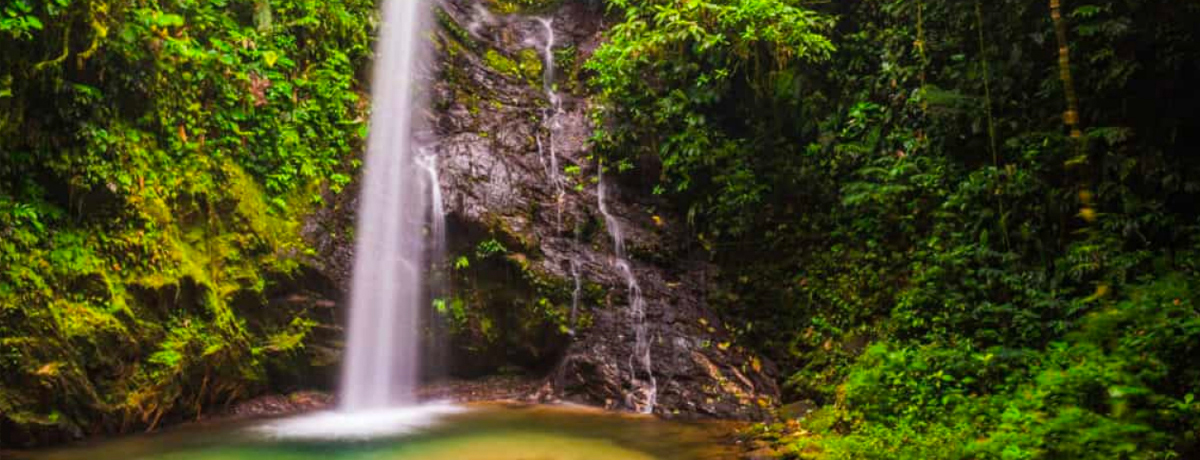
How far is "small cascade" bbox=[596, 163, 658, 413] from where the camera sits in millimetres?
7957

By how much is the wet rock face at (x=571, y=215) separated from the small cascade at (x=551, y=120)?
0.03m

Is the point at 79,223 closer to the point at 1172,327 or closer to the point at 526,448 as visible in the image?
the point at 526,448

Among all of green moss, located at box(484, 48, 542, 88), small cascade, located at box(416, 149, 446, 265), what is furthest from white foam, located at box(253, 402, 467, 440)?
green moss, located at box(484, 48, 542, 88)

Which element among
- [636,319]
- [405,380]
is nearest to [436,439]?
[405,380]

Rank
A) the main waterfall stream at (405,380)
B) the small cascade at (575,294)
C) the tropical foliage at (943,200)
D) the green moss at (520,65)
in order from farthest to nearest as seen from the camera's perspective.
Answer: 1. the green moss at (520,65)
2. the small cascade at (575,294)
3. the main waterfall stream at (405,380)
4. the tropical foliage at (943,200)

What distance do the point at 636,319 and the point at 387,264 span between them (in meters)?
3.17

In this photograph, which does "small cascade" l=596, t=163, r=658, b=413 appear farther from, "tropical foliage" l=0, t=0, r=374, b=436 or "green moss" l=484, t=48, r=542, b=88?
"tropical foliage" l=0, t=0, r=374, b=436

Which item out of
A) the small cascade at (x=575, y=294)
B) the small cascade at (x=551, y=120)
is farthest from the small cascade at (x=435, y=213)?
the small cascade at (x=575, y=294)

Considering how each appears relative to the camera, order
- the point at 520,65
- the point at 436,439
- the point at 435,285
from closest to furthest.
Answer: the point at 436,439
the point at 435,285
the point at 520,65

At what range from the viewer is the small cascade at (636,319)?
7957 millimetres

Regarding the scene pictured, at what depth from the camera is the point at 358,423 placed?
740cm

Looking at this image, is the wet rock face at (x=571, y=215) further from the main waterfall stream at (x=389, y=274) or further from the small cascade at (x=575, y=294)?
the main waterfall stream at (x=389, y=274)

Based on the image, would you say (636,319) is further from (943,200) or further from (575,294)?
(943,200)

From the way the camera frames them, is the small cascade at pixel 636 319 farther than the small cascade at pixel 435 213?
No
